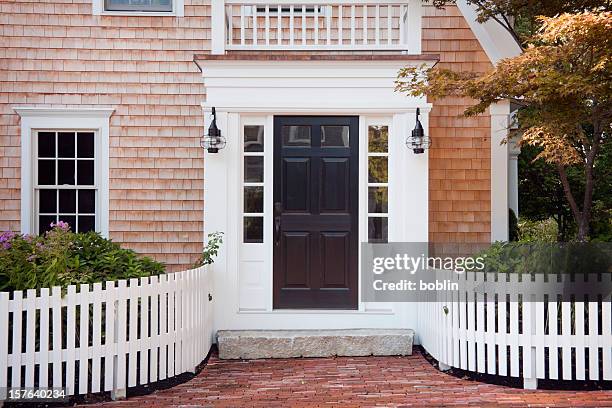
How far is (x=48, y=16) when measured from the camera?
8555 millimetres

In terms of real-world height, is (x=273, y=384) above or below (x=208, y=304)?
below

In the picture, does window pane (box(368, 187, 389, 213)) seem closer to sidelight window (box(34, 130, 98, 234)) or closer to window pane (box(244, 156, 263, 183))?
window pane (box(244, 156, 263, 183))

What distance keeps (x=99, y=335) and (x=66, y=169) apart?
393cm

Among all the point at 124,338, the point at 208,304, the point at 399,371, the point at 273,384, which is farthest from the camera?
the point at 208,304

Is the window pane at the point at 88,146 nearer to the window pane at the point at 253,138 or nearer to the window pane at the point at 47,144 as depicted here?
the window pane at the point at 47,144

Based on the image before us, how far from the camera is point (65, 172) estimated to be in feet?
28.5

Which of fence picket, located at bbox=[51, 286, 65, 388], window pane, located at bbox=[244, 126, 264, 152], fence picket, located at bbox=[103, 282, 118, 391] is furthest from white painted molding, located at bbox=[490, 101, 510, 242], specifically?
fence picket, located at bbox=[51, 286, 65, 388]

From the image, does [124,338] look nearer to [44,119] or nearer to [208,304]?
[208,304]

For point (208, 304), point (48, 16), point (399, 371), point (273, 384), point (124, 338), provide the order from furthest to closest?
1. point (48, 16)
2. point (208, 304)
3. point (399, 371)
4. point (273, 384)
5. point (124, 338)

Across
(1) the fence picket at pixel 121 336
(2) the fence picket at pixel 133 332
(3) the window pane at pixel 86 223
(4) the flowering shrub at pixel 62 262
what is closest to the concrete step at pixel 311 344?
(4) the flowering shrub at pixel 62 262

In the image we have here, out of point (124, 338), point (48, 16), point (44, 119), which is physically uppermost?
point (48, 16)

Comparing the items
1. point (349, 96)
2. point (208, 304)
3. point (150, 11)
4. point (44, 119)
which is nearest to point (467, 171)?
point (349, 96)

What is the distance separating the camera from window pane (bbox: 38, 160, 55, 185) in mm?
8688

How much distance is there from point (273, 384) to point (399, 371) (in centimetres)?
131
